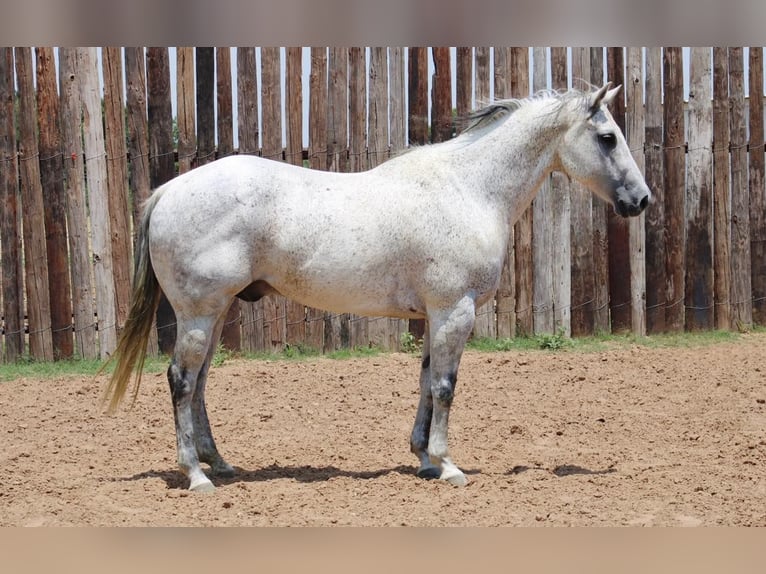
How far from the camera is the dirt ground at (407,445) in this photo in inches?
188

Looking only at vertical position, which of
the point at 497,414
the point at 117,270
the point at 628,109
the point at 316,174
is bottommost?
the point at 497,414

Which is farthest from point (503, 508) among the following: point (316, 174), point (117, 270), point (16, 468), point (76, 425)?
point (117, 270)

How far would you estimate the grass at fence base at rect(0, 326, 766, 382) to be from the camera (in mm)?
8906

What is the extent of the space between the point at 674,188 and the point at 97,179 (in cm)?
620

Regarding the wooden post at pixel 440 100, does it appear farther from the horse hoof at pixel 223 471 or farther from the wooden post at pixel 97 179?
the horse hoof at pixel 223 471

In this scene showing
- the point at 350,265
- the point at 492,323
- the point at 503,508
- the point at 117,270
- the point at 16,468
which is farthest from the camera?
the point at 492,323

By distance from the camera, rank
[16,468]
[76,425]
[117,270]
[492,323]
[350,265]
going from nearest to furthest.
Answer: [350,265] < [16,468] < [76,425] < [117,270] < [492,323]

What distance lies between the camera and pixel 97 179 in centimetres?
909

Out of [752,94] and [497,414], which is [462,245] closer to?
[497,414]

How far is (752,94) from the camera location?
402 inches

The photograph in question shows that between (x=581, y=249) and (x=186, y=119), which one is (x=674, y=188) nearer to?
(x=581, y=249)

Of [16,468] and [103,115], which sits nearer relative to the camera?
[16,468]

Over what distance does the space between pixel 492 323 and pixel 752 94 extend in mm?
3932

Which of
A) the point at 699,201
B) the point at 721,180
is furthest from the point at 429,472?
the point at 721,180
